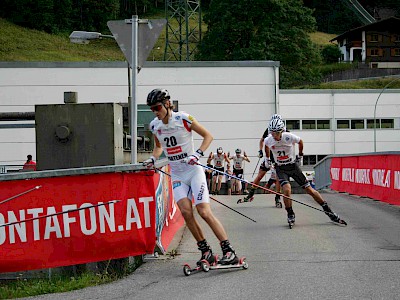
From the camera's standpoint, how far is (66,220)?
317 inches

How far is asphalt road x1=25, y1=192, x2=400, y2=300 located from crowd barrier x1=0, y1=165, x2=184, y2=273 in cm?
49

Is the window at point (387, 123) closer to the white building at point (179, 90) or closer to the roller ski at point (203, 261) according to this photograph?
the white building at point (179, 90)

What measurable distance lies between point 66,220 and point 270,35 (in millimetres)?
55332

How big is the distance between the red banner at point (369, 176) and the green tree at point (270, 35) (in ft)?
126

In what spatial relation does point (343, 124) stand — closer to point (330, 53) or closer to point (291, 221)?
point (291, 221)

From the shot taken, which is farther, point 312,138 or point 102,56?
point 102,56

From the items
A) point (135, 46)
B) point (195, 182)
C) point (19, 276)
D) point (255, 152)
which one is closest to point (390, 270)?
point (195, 182)

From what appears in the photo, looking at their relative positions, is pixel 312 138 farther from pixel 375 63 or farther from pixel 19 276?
pixel 375 63

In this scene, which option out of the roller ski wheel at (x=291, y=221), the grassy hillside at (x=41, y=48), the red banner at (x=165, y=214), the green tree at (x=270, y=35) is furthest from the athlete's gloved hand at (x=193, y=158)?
the grassy hillside at (x=41, y=48)

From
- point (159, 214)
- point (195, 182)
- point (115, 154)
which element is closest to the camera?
point (195, 182)

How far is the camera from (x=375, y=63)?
343ft

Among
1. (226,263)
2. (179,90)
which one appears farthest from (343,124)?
(226,263)

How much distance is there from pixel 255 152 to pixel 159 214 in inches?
1165

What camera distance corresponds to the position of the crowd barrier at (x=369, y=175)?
16.0 meters
